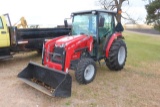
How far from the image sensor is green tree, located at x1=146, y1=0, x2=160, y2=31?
1972cm

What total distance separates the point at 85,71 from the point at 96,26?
5.31 feet

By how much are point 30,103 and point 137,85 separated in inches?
125

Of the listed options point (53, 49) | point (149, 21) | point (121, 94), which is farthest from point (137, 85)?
point (149, 21)


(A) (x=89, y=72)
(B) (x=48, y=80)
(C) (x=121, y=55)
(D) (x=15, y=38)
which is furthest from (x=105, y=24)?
(D) (x=15, y=38)

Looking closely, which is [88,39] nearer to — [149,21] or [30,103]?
[30,103]

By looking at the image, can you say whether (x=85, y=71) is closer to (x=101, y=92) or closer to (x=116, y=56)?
(x=101, y=92)

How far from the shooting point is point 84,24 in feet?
24.0

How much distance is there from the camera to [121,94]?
19.0 ft

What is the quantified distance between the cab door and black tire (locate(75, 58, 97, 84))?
3966 mm

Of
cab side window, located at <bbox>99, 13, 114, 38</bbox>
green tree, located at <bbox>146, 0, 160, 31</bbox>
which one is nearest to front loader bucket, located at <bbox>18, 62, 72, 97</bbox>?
cab side window, located at <bbox>99, 13, 114, 38</bbox>

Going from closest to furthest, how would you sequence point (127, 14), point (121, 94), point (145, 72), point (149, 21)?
point (121, 94) → point (145, 72) → point (149, 21) → point (127, 14)

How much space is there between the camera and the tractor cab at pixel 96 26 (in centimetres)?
703

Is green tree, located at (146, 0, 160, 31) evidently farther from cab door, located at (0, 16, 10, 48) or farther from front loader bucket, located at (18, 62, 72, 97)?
front loader bucket, located at (18, 62, 72, 97)

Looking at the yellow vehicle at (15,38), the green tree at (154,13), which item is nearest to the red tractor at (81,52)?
the yellow vehicle at (15,38)
